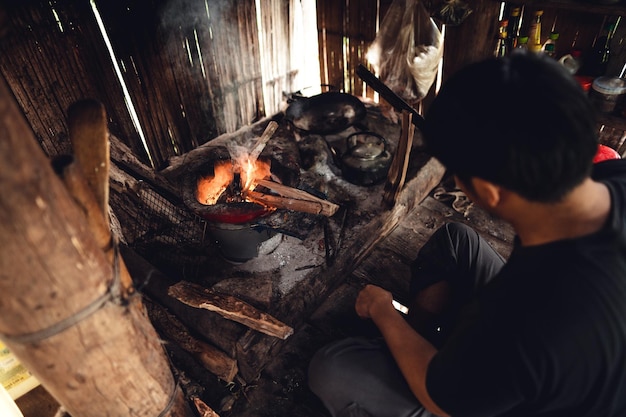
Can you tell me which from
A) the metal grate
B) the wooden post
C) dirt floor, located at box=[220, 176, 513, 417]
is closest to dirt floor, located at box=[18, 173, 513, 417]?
dirt floor, located at box=[220, 176, 513, 417]

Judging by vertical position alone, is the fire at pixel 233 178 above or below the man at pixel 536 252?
below

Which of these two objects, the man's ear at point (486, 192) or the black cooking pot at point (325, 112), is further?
the black cooking pot at point (325, 112)

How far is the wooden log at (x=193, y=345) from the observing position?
308cm

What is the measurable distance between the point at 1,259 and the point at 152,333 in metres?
0.90

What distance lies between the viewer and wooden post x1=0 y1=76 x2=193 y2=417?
1.13m

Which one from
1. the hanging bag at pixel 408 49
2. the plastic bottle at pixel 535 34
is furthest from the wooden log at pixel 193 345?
the plastic bottle at pixel 535 34

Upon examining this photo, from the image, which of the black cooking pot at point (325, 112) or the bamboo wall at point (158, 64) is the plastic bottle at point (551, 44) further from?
the bamboo wall at point (158, 64)

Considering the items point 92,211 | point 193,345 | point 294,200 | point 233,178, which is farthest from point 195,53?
point 92,211

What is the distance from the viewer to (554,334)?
4.92 feet

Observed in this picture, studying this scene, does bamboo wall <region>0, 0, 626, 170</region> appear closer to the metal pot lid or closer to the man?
the metal pot lid

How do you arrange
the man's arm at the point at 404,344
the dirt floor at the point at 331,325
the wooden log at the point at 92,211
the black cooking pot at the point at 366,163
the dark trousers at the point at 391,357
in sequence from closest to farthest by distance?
the wooden log at the point at 92,211, the man's arm at the point at 404,344, the dark trousers at the point at 391,357, the dirt floor at the point at 331,325, the black cooking pot at the point at 366,163

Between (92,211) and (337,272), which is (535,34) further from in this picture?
(92,211)

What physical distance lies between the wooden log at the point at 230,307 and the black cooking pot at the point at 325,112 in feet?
9.89

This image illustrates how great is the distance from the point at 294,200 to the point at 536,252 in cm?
218
